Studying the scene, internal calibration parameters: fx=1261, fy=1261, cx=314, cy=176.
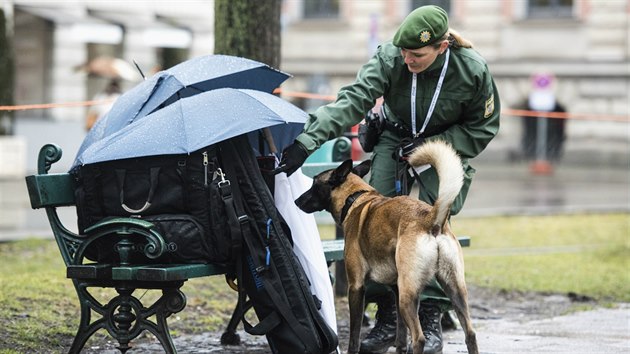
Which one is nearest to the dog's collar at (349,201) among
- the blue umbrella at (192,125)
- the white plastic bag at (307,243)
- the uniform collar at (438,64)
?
the white plastic bag at (307,243)

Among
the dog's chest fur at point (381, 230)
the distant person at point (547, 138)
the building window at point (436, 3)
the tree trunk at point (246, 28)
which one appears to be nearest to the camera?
the dog's chest fur at point (381, 230)

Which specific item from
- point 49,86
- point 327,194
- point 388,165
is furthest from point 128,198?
point 49,86

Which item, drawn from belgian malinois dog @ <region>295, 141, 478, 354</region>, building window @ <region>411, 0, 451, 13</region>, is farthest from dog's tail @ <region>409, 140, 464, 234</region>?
building window @ <region>411, 0, 451, 13</region>

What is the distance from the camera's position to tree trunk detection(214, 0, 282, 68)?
8219mm

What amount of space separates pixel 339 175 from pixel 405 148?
0.45 m

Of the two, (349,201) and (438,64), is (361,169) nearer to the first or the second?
(349,201)

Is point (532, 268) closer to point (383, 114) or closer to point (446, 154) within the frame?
point (383, 114)

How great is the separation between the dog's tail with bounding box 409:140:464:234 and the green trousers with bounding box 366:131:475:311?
733 mm

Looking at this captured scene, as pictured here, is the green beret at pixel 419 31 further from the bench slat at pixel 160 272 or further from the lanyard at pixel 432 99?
the bench slat at pixel 160 272

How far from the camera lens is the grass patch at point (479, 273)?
6746 mm

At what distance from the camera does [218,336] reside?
6914 millimetres

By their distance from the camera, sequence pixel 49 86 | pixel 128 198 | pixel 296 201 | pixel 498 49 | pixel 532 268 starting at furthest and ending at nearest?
pixel 498 49 < pixel 49 86 < pixel 532 268 < pixel 296 201 < pixel 128 198

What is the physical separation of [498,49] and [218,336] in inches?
1023

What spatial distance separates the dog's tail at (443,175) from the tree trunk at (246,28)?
283cm
